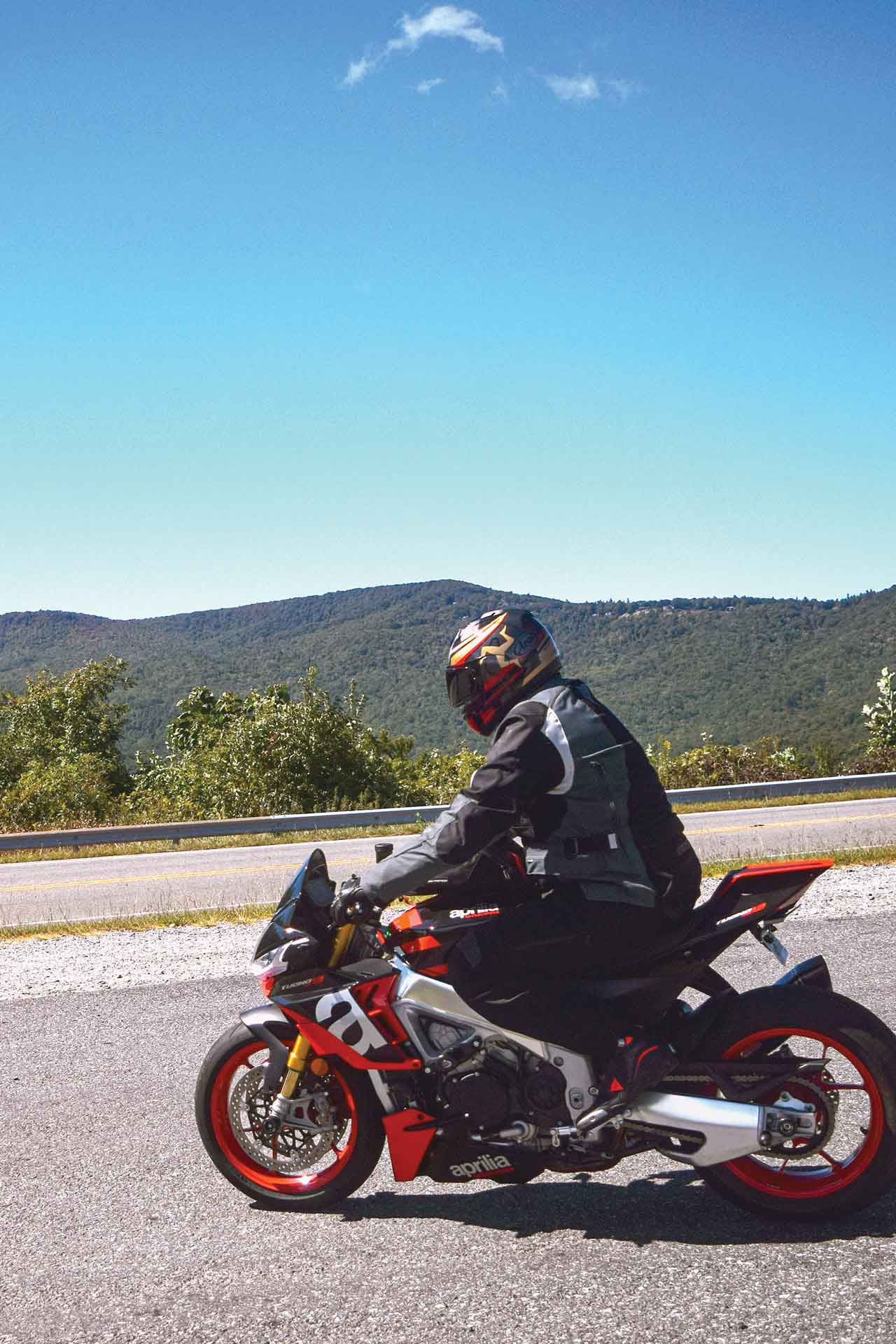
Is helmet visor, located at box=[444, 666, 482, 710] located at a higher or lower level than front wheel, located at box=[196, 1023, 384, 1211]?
higher

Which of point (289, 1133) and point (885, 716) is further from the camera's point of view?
point (885, 716)

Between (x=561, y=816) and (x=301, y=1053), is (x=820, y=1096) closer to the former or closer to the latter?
(x=561, y=816)

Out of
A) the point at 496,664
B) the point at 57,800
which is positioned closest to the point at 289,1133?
the point at 496,664

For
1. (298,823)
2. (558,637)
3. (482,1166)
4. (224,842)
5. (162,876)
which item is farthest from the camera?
(558,637)

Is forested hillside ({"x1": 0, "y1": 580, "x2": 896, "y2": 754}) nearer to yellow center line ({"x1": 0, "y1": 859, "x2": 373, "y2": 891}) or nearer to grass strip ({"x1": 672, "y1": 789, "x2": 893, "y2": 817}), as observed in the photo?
grass strip ({"x1": 672, "y1": 789, "x2": 893, "y2": 817})

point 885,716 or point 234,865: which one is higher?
point 885,716

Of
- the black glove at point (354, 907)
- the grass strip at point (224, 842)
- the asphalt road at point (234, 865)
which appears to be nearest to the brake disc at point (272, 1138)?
the black glove at point (354, 907)

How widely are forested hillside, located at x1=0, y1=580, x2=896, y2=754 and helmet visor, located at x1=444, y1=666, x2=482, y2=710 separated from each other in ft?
205

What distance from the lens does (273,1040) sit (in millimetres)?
3789

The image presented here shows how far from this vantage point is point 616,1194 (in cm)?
380

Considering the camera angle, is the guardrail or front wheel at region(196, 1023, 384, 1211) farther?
the guardrail

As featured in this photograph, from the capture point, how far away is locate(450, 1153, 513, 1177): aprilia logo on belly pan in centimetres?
359

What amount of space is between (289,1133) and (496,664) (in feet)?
5.67

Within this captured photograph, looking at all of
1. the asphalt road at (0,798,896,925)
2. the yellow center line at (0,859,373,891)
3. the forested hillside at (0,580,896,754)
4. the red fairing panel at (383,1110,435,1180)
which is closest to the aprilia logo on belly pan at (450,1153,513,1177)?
the red fairing panel at (383,1110,435,1180)
